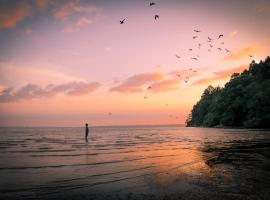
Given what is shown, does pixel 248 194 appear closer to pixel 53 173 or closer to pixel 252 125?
pixel 53 173

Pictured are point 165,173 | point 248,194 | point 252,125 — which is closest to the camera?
point 248,194

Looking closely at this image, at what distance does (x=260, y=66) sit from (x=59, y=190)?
120723 mm

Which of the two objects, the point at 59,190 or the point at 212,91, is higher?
the point at 212,91

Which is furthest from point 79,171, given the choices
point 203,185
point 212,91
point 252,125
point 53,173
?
point 212,91

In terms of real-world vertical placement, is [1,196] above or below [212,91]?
below

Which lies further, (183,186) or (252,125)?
(252,125)

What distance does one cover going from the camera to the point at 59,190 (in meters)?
12.0

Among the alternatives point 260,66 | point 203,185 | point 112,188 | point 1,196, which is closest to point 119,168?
point 112,188

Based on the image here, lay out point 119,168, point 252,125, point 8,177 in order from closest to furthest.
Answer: point 8,177
point 119,168
point 252,125

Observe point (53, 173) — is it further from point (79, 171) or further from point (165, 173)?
point (165, 173)

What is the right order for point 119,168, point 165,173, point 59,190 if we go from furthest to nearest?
point 119,168 < point 165,173 < point 59,190

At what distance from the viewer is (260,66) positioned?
385 feet

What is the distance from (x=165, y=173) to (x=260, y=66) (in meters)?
115

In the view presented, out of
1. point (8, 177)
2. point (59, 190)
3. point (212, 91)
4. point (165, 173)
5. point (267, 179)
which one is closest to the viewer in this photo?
point (59, 190)
